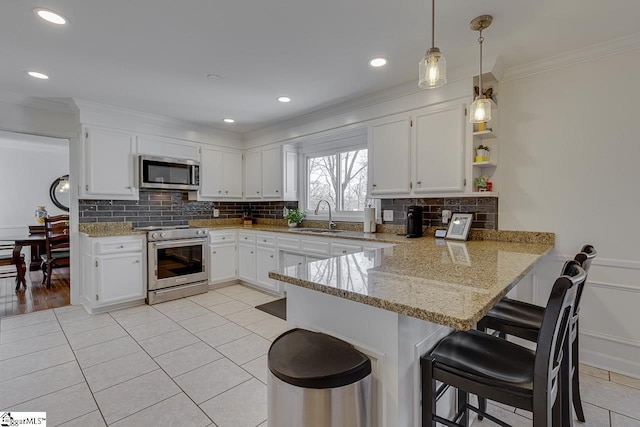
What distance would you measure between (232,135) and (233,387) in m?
3.87

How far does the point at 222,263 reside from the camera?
446cm

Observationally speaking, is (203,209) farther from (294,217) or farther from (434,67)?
(434,67)

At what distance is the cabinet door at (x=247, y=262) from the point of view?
4399mm

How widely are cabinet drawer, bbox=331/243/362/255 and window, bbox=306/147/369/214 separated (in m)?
0.81

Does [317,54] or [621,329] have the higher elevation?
[317,54]

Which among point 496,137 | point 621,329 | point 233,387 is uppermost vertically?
point 496,137

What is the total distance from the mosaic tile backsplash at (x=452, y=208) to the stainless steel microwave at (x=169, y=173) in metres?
2.75

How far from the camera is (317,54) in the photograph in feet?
8.01

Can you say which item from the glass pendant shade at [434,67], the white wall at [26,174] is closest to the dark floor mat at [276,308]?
the glass pendant shade at [434,67]

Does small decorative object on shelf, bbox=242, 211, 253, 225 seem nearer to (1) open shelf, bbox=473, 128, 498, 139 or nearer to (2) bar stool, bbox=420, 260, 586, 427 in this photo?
(1) open shelf, bbox=473, 128, 498, 139

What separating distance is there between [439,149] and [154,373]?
117 inches

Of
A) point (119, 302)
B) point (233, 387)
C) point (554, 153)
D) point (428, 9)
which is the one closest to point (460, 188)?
point (554, 153)

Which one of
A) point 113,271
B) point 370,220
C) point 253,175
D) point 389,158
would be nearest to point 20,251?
point 113,271

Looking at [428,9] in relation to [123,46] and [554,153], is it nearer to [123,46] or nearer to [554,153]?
[554,153]
